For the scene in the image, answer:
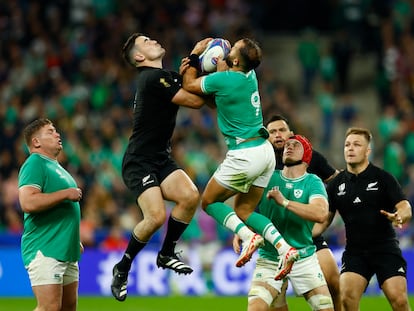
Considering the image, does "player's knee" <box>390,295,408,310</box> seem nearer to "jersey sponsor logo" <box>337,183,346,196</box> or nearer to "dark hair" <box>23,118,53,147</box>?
"jersey sponsor logo" <box>337,183,346,196</box>

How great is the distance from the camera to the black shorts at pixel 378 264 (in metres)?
11.2

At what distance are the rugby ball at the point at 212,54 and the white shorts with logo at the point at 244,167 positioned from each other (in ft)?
2.72

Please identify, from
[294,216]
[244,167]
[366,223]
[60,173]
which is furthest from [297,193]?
[60,173]

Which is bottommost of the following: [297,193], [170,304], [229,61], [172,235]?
[170,304]

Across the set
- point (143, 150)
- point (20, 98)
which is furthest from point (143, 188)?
point (20, 98)

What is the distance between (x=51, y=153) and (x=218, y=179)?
1614 millimetres

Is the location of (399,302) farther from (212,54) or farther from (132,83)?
(132,83)

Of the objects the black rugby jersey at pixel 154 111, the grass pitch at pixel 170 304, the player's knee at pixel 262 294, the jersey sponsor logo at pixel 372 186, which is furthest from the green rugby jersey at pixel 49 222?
the grass pitch at pixel 170 304

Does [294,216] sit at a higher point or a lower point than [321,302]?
higher

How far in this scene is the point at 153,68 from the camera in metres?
10.5

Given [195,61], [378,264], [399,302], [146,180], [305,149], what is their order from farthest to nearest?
[378,264] → [399,302] → [305,149] → [146,180] → [195,61]

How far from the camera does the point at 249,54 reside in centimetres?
991

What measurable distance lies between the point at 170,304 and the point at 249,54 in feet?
26.5

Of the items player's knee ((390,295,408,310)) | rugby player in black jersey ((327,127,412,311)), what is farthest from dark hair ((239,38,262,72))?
player's knee ((390,295,408,310))
